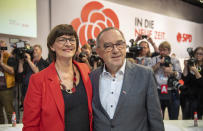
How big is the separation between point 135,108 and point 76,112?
1.40 feet

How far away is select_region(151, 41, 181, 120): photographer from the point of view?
292 centimetres

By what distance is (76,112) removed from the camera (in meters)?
1.35

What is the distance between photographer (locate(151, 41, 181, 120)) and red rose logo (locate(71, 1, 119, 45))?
2430 mm

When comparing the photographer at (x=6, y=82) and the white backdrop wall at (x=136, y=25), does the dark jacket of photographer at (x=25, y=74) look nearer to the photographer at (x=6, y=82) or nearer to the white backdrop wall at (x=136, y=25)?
the photographer at (x=6, y=82)

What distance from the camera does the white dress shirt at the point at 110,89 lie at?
128 centimetres

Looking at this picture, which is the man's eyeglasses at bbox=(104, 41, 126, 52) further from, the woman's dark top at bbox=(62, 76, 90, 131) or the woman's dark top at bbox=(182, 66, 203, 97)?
the woman's dark top at bbox=(182, 66, 203, 97)

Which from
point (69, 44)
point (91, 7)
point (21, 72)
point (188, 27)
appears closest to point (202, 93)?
point (69, 44)

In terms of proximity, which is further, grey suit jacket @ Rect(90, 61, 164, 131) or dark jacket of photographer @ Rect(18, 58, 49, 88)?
dark jacket of photographer @ Rect(18, 58, 49, 88)

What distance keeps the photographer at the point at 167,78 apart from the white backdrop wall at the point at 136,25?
8.07 ft

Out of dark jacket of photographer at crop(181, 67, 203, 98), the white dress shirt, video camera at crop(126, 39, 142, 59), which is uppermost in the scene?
video camera at crop(126, 39, 142, 59)

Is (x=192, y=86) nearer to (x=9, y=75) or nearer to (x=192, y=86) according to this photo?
(x=192, y=86)

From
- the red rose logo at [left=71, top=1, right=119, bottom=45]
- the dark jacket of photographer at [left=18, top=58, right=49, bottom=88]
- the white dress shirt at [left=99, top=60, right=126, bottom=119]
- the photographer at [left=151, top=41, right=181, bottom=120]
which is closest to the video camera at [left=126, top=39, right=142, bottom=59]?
the photographer at [left=151, top=41, right=181, bottom=120]

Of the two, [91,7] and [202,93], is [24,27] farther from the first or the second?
[202,93]

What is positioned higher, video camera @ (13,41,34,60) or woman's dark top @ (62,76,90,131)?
video camera @ (13,41,34,60)
